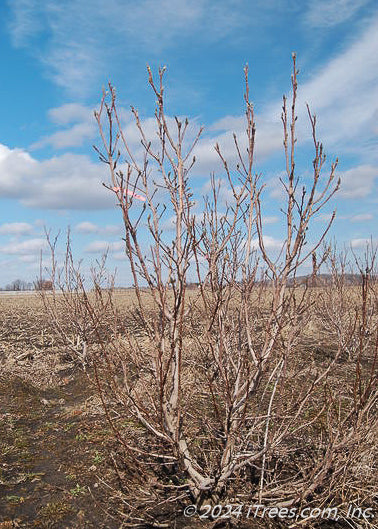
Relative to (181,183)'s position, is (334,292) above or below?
below

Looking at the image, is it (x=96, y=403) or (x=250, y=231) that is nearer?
(x=250, y=231)

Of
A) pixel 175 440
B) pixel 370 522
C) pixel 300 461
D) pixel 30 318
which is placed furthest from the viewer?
pixel 30 318

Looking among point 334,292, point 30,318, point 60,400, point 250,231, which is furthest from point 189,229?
point 30,318

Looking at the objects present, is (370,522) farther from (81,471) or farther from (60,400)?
(60,400)

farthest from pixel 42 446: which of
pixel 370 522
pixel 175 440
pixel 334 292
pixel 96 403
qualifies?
pixel 334 292

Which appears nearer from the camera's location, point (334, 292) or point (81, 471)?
Result: point (81, 471)

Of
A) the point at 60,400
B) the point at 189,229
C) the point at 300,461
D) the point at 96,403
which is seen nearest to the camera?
the point at 189,229

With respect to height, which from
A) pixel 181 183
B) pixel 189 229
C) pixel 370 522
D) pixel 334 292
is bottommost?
pixel 370 522

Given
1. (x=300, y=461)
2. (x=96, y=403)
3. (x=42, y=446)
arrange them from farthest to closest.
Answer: (x=96, y=403) < (x=42, y=446) < (x=300, y=461)

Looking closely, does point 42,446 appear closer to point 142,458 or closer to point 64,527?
point 142,458

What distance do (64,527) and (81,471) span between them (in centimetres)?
84

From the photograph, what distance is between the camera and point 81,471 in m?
3.61

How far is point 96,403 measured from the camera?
5.43 meters

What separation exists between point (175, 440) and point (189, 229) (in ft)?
4.37
